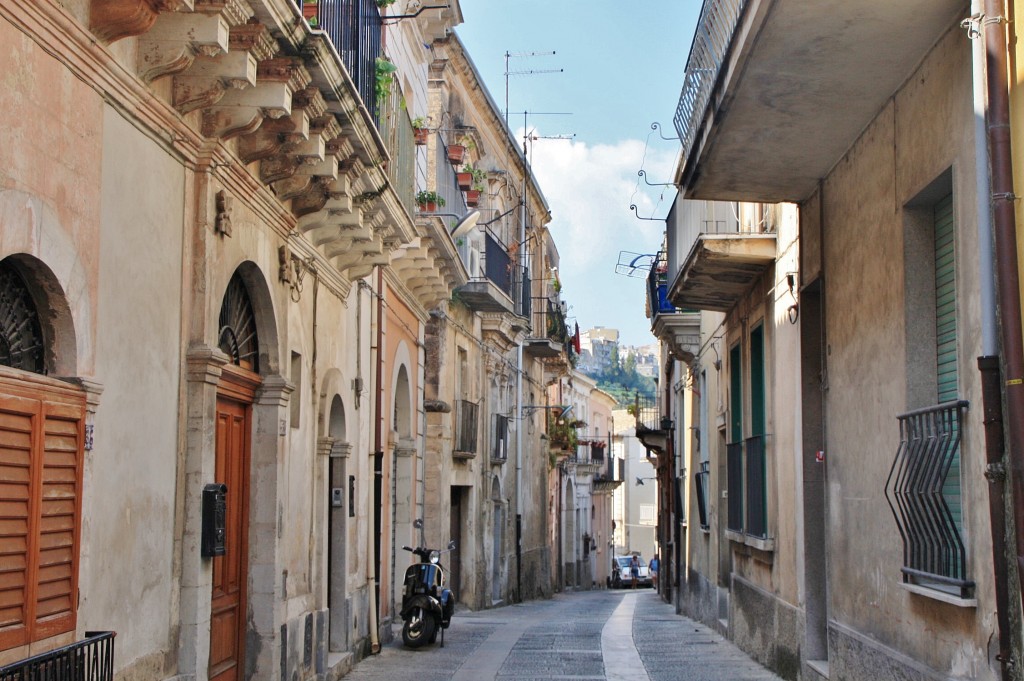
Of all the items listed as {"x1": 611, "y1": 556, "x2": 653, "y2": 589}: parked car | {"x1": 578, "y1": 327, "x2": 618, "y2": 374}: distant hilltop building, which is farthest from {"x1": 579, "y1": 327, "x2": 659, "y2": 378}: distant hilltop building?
{"x1": 611, "y1": 556, "x2": 653, "y2": 589}: parked car

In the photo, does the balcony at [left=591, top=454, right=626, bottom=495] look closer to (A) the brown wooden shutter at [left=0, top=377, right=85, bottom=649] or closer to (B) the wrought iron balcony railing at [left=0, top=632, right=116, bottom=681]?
(A) the brown wooden shutter at [left=0, top=377, right=85, bottom=649]

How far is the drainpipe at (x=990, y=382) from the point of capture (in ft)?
19.1

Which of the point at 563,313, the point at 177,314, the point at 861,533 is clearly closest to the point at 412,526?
the point at 861,533

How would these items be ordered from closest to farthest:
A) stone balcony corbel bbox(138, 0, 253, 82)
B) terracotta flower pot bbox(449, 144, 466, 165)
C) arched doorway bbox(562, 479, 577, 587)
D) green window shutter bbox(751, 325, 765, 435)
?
stone balcony corbel bbox(138, 0, 253, 82)
green window shutter bbox(751, 325, 765, 435)
terracotta flower pot bbox(449, 144, 466, 165)
arched doorway bbox(562, 479, 577, 587)

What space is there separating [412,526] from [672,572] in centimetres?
1291

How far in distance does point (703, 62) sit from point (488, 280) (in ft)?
43.2

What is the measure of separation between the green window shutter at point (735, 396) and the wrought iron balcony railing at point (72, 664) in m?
11.4

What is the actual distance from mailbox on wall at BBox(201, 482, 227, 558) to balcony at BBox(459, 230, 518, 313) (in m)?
13.7

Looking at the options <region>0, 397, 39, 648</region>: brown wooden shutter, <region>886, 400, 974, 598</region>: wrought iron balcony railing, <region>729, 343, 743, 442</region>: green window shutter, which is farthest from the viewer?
<region>729, 343, 743, 442</region>: green window shutter

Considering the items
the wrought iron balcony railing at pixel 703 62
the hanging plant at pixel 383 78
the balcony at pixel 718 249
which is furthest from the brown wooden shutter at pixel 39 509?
the balcony at pixel 718 249

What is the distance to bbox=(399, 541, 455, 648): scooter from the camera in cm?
1435

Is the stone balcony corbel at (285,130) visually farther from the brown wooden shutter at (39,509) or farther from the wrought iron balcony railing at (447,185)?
the wrought iron balcony railing at (447,185)

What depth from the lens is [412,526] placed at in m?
17.4

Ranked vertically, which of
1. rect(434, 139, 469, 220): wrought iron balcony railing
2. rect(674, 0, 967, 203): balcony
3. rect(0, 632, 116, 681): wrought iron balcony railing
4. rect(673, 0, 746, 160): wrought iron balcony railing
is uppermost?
rect(434, 139, 469, 220): wrought iron balcony railing
